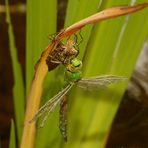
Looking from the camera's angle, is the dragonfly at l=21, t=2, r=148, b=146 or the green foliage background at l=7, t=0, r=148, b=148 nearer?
the dragonfly at l=21, t=2, r=148, b=146

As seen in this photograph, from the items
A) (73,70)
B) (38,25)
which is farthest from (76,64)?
(38,25)

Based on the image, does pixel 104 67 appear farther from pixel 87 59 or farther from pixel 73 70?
pixel 73 70

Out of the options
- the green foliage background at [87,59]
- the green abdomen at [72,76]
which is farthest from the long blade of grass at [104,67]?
the green abdomen at [72,76]

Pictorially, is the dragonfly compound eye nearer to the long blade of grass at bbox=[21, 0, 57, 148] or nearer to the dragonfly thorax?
the dragonfly thorax

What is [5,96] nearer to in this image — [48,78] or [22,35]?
[22,35]

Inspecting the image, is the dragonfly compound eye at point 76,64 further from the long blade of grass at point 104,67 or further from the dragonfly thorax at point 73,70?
the long blade of grass at point 104,67

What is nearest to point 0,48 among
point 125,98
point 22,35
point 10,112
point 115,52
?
point 22,35

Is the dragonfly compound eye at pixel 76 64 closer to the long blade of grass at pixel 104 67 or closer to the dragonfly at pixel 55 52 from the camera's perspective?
the dragonfly at pixel 55 52

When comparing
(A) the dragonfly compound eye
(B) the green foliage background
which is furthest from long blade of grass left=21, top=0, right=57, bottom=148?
(A) the dragonfly compound eye

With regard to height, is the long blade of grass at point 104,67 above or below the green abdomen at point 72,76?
below

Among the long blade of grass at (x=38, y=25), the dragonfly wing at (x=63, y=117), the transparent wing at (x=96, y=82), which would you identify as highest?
the long blade of grass at (x=38, y=25)

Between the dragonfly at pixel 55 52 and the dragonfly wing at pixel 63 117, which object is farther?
the dragonfly wing at pixel 63 117
